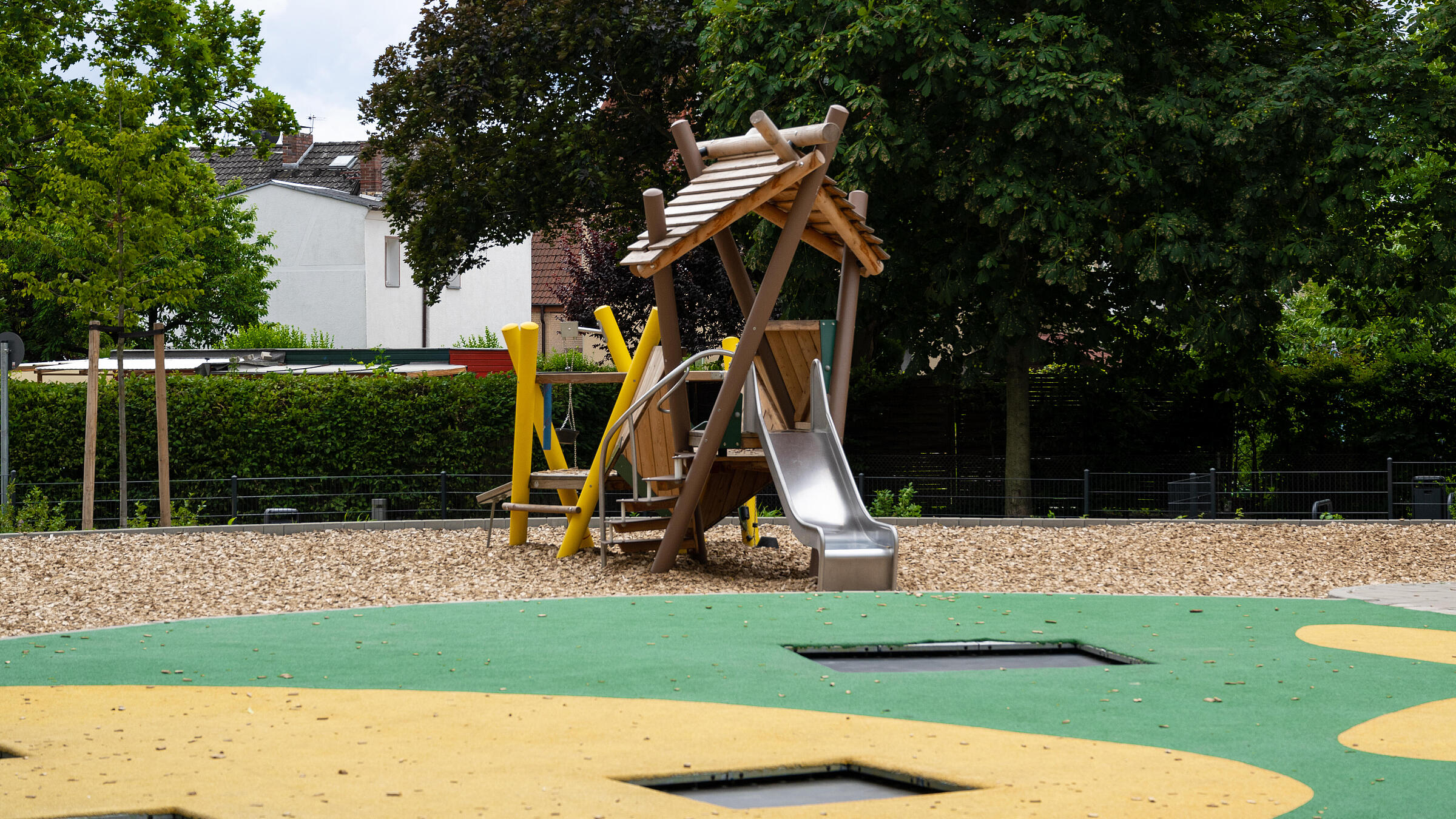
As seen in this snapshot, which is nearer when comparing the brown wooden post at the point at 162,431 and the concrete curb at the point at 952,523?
the brown wooden post at the point at 162,431

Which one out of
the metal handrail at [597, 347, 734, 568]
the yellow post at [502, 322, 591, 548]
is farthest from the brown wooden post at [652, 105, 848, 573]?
the yellow post at [502, 322, 591, 548]

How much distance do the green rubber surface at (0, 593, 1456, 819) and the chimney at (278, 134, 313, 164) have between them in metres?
43.7

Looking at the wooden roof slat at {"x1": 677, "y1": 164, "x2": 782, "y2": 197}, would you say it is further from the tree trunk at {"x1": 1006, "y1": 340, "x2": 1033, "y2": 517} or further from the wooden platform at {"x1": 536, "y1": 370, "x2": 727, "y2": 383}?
the tree trunk at {"x1": 1006, "y1": 340, "x2": 1033, "y2": 517}

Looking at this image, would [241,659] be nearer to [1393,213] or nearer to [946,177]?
[946,177]

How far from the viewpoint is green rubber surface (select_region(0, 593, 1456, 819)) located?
18.2 ft

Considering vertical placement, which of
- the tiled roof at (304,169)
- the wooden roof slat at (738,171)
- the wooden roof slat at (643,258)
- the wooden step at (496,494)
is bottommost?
the wooden step at (496,494)

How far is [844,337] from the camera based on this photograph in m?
12.2

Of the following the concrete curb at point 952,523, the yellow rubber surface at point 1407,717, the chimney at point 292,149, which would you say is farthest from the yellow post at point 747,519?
the chimney at point 292,149

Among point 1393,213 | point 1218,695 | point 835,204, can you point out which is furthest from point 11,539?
point 1393,213

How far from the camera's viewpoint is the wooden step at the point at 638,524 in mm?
12008

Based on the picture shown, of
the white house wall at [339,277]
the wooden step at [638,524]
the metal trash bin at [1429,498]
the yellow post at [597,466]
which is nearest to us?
the wooden step at [638,524]

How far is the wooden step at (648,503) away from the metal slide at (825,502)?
3.18 ft

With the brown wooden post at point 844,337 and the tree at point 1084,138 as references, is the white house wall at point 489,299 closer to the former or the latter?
the tree at point 1084,138

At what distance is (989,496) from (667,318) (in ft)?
27.1
